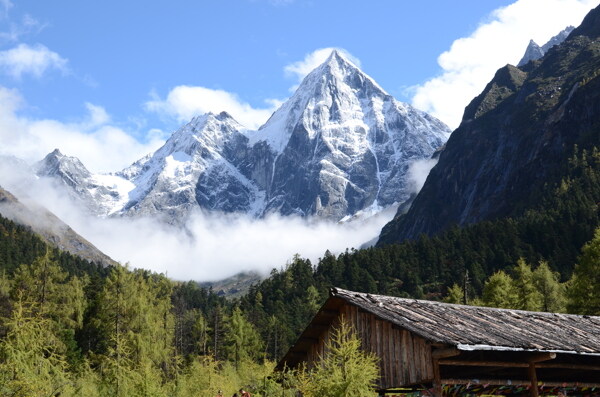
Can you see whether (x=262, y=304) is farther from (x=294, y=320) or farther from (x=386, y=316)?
(x=386, y=316)

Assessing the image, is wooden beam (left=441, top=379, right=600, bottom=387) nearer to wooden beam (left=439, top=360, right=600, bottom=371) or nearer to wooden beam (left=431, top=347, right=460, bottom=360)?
wooden beam (left=439, top=360, right=600, bottom=371)

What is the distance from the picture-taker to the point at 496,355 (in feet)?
64.5

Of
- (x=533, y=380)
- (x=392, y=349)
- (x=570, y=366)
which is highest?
(x=392, y=349)

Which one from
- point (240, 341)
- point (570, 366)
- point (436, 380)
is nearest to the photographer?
point (436, 380)

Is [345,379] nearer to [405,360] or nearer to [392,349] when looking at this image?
[405,360]

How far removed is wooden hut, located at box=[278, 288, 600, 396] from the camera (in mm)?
17969

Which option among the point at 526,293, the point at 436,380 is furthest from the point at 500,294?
the point at 436,380

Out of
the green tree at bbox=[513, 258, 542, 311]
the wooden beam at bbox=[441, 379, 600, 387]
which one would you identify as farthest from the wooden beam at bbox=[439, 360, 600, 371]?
the green tree at bbox=[513, 258, 542, 311]

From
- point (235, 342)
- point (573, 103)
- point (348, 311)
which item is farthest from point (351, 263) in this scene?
point (348, 311)

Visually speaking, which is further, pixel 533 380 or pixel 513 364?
pixel 533 380

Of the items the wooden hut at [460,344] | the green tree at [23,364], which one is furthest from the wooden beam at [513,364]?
the green tree at [23,364]

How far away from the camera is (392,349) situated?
19906 millimetres

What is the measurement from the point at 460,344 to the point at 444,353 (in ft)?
2.93

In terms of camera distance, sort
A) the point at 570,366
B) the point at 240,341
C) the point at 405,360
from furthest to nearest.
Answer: the point at 240,341 → the point at 570,366 → the point at 405,360
